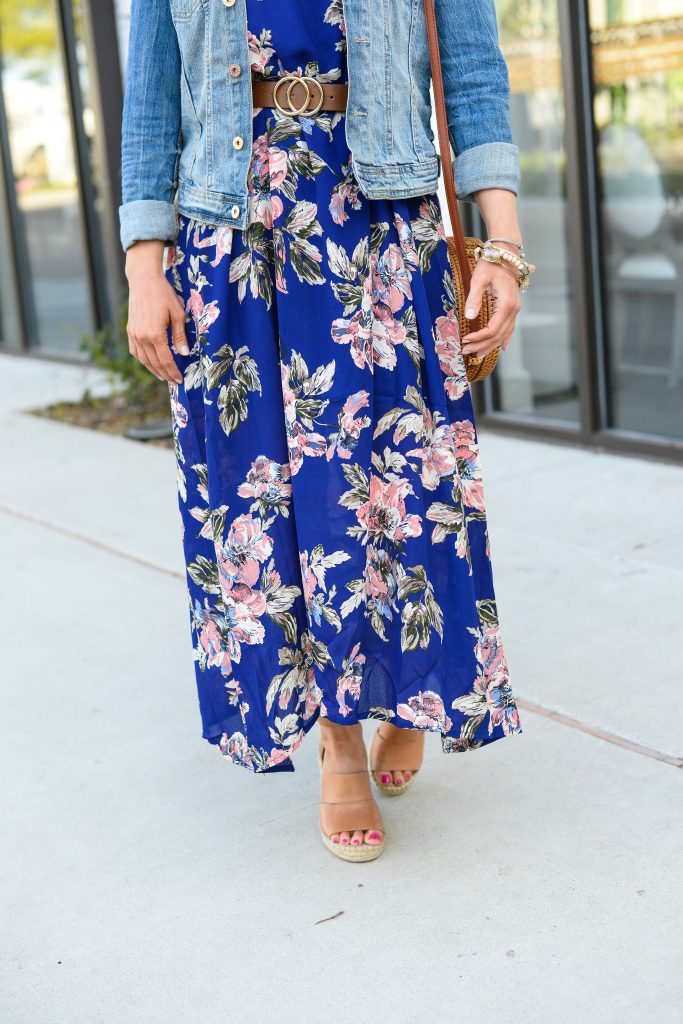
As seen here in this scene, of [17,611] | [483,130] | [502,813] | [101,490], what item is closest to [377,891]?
[502,813]

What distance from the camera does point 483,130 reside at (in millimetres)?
2152

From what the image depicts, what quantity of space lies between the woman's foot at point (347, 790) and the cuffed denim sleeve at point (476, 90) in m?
1.00

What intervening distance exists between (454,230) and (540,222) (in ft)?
10.0

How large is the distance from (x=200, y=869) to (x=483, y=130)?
137cm

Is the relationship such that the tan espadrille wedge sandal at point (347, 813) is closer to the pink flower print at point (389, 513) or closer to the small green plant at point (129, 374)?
the pink flower print at point (389, 513)

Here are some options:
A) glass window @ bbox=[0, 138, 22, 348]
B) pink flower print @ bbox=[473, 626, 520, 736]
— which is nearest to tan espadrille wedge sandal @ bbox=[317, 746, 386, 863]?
pink flower print @ bbox=[473, 626, 520, 736]

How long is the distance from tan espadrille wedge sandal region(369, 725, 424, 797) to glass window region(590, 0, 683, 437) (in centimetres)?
259

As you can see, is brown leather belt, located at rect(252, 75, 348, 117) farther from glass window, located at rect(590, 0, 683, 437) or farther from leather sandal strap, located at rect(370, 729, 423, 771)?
glass window, located at rect(590, 0, 683, 437)

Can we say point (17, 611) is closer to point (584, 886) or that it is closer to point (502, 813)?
point (502, 813)

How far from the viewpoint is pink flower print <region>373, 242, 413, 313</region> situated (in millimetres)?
2129

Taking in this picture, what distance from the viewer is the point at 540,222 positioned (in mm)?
5039

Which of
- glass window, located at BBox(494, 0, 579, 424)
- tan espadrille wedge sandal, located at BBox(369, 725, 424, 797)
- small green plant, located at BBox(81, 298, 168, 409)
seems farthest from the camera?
small green plant, located at BBox(81, 298, 168, 409)

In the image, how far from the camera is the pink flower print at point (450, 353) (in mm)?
2191

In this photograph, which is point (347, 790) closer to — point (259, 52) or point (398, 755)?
point (398, 755)
